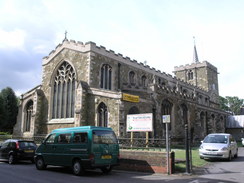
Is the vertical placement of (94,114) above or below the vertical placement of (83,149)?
above

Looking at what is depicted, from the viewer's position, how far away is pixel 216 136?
605 inches

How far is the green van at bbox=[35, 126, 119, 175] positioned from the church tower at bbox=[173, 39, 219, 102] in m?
45.2

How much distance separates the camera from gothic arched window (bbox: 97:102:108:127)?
2068 centimetres

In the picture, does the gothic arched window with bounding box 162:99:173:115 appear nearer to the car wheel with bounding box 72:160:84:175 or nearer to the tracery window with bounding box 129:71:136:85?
the tracery window with bounding box 129:71:136:85

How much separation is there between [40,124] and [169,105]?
1446 cm

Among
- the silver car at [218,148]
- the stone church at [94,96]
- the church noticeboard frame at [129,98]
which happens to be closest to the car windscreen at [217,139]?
the silver car at [218,148]

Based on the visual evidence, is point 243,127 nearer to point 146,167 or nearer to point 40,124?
point 40,124

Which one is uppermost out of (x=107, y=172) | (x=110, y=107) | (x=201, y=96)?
(x=201, y=96)

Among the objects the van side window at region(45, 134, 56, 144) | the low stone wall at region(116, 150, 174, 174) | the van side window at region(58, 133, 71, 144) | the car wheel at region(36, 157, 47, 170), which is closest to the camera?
the low stone wall at region(116, 150, 174, 174)

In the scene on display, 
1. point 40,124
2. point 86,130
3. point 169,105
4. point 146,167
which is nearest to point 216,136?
point 146,167

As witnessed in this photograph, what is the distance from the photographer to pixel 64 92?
2559cm

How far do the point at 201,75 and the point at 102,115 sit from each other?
37174mm

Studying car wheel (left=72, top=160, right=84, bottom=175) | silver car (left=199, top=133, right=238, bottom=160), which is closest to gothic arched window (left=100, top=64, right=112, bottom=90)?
silver car (left=199, top=133, right=238, bottom=160)

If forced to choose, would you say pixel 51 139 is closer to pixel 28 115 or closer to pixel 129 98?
pixel 129 98
